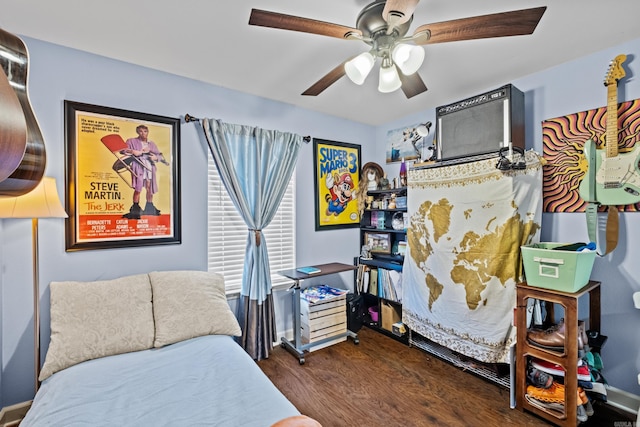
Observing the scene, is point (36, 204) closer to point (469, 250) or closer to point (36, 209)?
point (36, 209)

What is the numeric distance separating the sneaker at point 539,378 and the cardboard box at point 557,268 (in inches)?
24.0

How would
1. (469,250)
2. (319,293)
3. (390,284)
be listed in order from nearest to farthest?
(469,250) → (319,293) → (390,284)

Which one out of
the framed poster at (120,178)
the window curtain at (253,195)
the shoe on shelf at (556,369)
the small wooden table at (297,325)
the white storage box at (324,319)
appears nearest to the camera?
the shoe on shelf at (556,369)

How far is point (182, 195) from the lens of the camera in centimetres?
241

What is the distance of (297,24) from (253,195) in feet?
5.38

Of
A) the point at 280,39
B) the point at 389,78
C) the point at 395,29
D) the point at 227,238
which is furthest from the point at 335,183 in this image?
the point at 395,29

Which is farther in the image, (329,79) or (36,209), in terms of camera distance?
(329,79)

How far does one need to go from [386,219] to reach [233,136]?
196cm

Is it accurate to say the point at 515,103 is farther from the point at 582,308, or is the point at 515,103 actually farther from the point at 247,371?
the point at 247,371

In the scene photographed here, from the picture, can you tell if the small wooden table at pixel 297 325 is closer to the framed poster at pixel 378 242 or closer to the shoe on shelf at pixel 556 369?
the framed poster at pixel 378 242

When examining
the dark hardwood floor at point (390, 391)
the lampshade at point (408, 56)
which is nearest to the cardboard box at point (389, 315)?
the dark hardwood floor at point (390, 391)

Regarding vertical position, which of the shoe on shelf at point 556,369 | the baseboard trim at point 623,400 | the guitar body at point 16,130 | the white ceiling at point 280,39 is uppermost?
the white ceiling at point 280,39

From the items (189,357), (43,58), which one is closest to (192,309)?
(189,357)

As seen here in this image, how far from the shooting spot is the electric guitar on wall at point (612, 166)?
1857mm
